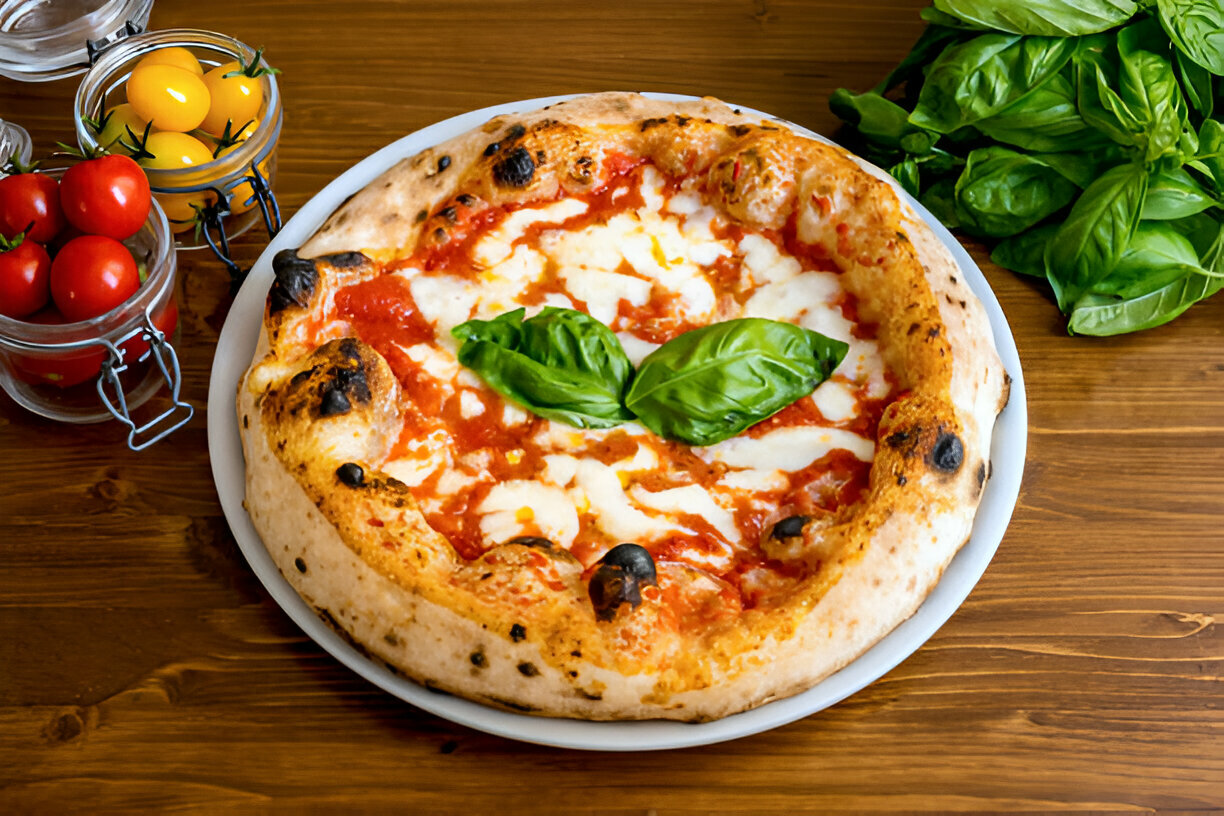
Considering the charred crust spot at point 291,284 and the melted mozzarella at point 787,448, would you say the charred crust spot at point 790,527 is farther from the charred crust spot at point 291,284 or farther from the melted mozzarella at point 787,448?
the charred crust spot at point 291,284

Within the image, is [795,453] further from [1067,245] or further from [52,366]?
[52,366]

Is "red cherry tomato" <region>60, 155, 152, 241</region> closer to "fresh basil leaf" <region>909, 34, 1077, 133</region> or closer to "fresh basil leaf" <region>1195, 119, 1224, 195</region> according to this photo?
"fresh basil leaf" <region>909, 34, 1077, 133</region>

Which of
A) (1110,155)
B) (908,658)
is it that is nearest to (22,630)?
(908,658)

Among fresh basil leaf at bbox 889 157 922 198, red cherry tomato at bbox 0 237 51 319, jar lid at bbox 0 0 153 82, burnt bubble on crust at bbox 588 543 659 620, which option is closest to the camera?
burnt bubble on crust at bbox 588 543 659 620

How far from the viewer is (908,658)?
217 cm

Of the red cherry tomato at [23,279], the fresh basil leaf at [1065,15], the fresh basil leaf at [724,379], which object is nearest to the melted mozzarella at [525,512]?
the fresh basil leaf at [724,379]

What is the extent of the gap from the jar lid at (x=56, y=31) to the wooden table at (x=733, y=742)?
2.46ft

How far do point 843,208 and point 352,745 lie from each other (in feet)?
4.56

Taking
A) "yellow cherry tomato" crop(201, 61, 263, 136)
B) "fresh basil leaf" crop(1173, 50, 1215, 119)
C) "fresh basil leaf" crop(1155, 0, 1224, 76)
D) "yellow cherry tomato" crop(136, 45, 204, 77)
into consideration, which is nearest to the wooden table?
"yellow cherry tomato" crop(201, 61, 263, 136)

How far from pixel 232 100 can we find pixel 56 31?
2.57 ft

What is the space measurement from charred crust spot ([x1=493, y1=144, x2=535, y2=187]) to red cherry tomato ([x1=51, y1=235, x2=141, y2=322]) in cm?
74

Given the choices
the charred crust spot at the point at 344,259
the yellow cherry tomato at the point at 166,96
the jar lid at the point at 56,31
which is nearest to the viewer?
the charred crust spot at the point at 344,259

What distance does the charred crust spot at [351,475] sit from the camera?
1983 millimetres

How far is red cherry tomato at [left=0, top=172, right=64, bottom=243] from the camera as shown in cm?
216
